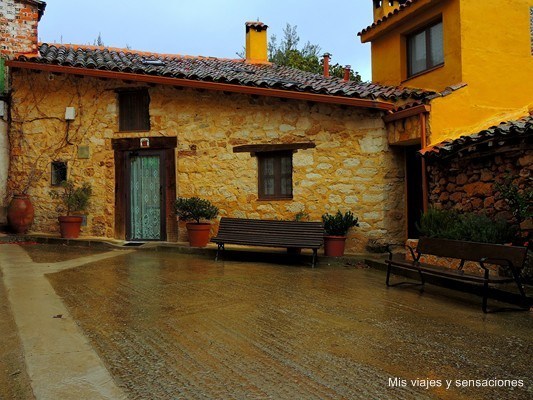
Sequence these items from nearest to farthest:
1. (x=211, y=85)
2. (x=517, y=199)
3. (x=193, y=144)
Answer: (x=517, y=199)
(x=211, y=85)
(x=193, y=144)

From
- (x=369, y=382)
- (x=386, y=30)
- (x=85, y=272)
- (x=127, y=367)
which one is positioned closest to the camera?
(x=369, y=382)

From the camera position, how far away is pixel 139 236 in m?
10.0

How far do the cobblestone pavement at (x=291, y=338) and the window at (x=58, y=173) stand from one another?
15.5ft

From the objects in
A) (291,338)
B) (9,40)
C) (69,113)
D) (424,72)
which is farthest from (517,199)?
(9,40)

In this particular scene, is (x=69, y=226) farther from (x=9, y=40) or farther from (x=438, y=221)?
(x=438, y=221)

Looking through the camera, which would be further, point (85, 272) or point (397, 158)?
point (397, 158)

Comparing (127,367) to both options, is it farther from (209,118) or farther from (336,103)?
(209,118)

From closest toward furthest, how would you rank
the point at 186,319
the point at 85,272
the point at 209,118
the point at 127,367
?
the point at 127,367 → the point at 186,319 → the point at 85,272 → the point at 209,118

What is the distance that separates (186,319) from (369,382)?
1897 millimetres

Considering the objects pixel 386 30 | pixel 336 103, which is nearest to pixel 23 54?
pixel 336 103

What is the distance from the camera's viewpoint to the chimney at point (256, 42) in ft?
44.6

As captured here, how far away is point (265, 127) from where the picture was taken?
9.10 m

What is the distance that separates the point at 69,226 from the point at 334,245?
562cm

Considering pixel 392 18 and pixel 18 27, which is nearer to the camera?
pixel 392 18
